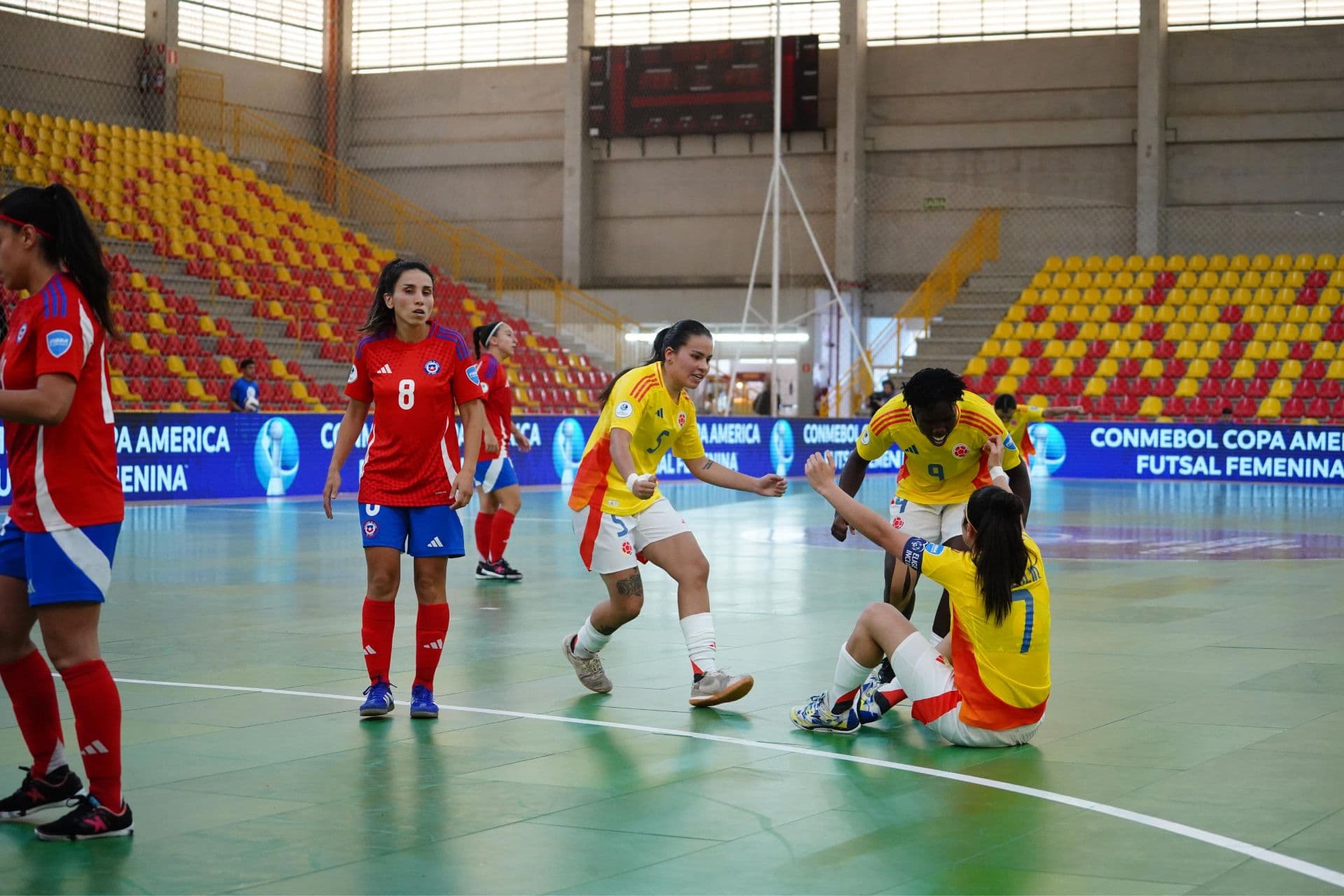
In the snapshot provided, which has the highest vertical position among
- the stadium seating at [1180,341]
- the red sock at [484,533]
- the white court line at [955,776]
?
the stadium seating at [1180,341]

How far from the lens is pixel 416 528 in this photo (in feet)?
24.6

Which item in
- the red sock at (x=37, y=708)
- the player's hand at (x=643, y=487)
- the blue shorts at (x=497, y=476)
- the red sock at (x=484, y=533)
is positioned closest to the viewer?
the red sock at (x=37, y=708)

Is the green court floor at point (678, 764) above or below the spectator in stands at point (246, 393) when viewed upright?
below

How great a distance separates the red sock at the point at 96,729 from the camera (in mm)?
5262

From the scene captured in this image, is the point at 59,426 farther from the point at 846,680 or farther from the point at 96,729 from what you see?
the point at 846,680

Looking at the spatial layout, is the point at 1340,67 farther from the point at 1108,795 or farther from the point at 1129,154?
the point at 1108,795

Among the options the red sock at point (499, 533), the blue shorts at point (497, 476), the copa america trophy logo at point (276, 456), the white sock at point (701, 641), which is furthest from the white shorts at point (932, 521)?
the copa america trophy logo at point (276, 456)

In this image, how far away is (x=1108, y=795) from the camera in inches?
237

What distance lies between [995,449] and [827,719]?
5.38ft

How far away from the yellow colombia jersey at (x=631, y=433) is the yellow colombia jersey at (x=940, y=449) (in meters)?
0.91

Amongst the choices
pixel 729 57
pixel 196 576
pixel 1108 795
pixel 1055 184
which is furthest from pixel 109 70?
pixel 1108 795

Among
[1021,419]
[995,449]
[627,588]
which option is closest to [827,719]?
[627,588]

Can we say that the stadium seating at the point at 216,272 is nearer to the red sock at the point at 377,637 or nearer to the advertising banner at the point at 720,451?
the advertising banner at the point at 720,451

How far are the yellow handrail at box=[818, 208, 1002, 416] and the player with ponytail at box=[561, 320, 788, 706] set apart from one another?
30.3m
